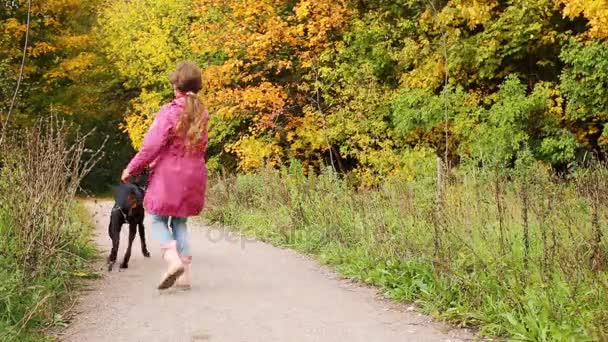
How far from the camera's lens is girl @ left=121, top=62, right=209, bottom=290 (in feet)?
18.4

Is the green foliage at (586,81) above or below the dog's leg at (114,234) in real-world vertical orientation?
above

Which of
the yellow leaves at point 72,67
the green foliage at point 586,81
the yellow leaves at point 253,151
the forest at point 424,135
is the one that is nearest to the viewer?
the forest at point 424,135

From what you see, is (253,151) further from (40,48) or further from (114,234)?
(40,48)

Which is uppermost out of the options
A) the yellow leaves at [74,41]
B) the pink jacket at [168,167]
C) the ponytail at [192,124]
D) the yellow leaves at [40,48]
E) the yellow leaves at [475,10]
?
the yellow leaves at [74,41]

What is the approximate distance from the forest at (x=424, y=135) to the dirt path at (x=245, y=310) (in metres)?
0.40

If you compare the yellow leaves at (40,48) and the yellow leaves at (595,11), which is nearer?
the yellow leaves at (595,11)

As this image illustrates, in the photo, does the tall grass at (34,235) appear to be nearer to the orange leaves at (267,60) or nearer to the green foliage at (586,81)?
the green foliage at (586,81)

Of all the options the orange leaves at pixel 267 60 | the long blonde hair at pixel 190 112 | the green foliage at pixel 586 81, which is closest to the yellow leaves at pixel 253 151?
the orange leaves at pixel 267 60

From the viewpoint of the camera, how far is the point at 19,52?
25.6m

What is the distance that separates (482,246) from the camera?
5688mm

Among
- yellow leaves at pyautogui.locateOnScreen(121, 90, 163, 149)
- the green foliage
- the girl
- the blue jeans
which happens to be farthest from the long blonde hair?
yellow leaves at pyautogui.locateOnScreen(121, 90, 163, 149)

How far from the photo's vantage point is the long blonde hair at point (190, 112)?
562 centimetres

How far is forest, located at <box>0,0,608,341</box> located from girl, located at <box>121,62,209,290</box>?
74 centimetres

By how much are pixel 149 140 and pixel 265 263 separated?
2760 mm
